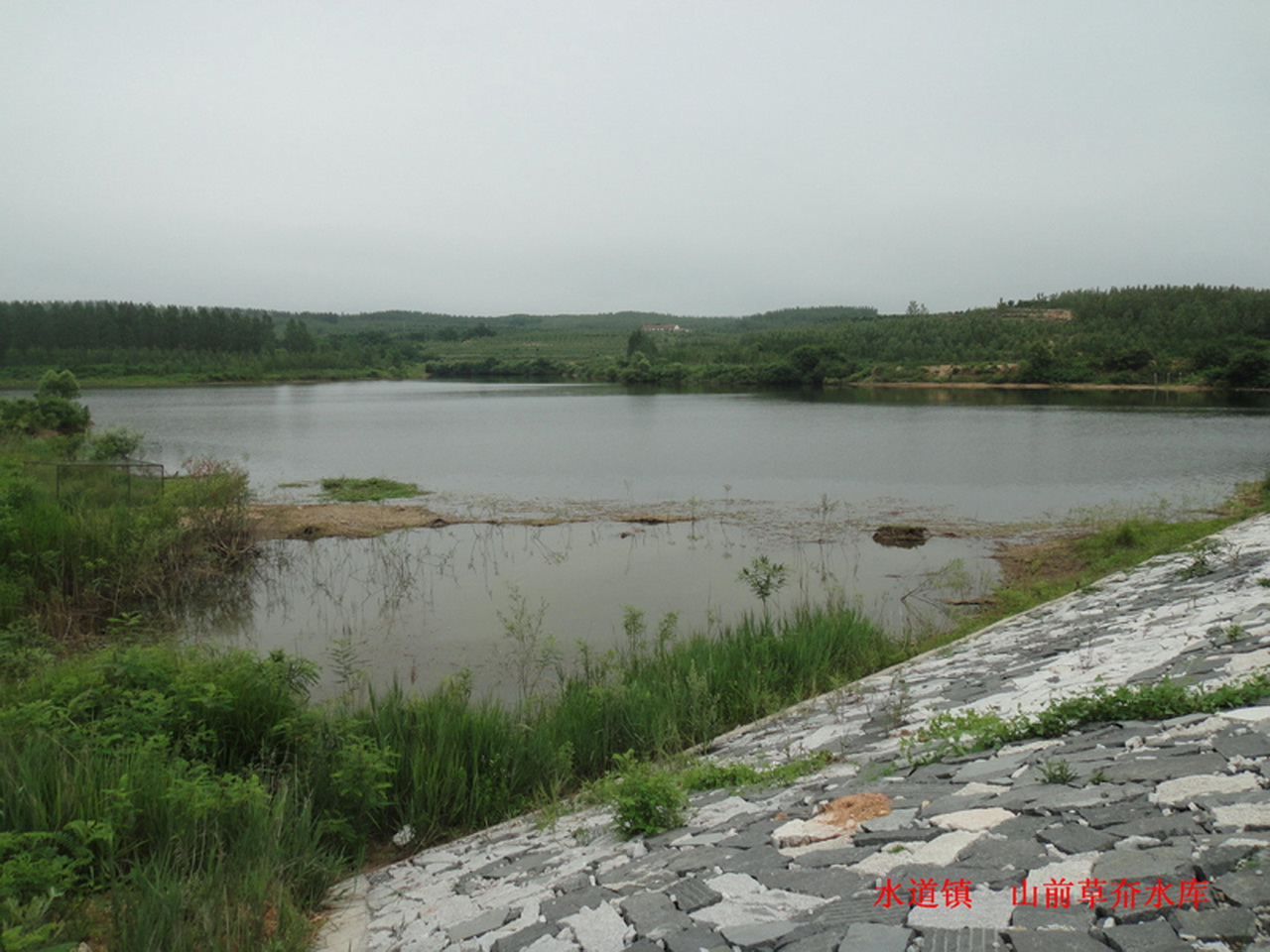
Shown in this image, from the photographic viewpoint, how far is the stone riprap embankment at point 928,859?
286cm

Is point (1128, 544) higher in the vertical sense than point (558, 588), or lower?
higher

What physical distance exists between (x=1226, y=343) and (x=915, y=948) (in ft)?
295

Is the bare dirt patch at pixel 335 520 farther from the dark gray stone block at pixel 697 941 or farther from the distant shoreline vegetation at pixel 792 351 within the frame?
the distant shoreline vegetation at pixel 792 351

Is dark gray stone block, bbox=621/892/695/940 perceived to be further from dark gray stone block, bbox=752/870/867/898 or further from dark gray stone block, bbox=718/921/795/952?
dark gray stone block, bbox=752/870/867/898

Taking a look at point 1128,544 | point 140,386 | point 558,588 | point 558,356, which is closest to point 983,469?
point 1128,544

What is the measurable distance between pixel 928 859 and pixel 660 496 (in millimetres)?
21355

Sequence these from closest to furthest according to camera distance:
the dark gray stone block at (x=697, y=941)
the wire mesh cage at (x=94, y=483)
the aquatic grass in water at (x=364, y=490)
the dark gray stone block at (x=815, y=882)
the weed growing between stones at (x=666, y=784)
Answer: the dark gray stone block at (x=697, y=941), the dark gray stone block at (x=815, y=882), the weed growing between stones at (x=666, y=784), the wire mesh cage at (x=94, y=483), the aquatic grass in water at (x=364, y=490)

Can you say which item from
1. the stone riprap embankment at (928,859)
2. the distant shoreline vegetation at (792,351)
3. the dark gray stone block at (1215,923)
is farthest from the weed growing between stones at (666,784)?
the distant shoreline vegetation at (792,351)

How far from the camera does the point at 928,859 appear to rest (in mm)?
3490

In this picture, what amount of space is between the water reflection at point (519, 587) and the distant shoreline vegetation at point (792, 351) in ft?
225

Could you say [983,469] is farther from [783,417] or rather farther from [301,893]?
[301,893]

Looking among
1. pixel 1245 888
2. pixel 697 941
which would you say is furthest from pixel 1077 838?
pixel 697 941

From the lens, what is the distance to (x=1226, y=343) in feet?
241

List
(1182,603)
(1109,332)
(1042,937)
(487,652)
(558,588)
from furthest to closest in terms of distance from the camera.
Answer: (1109,332) → (558,588) → (487,652) → (1182,603) → (1042,937)
